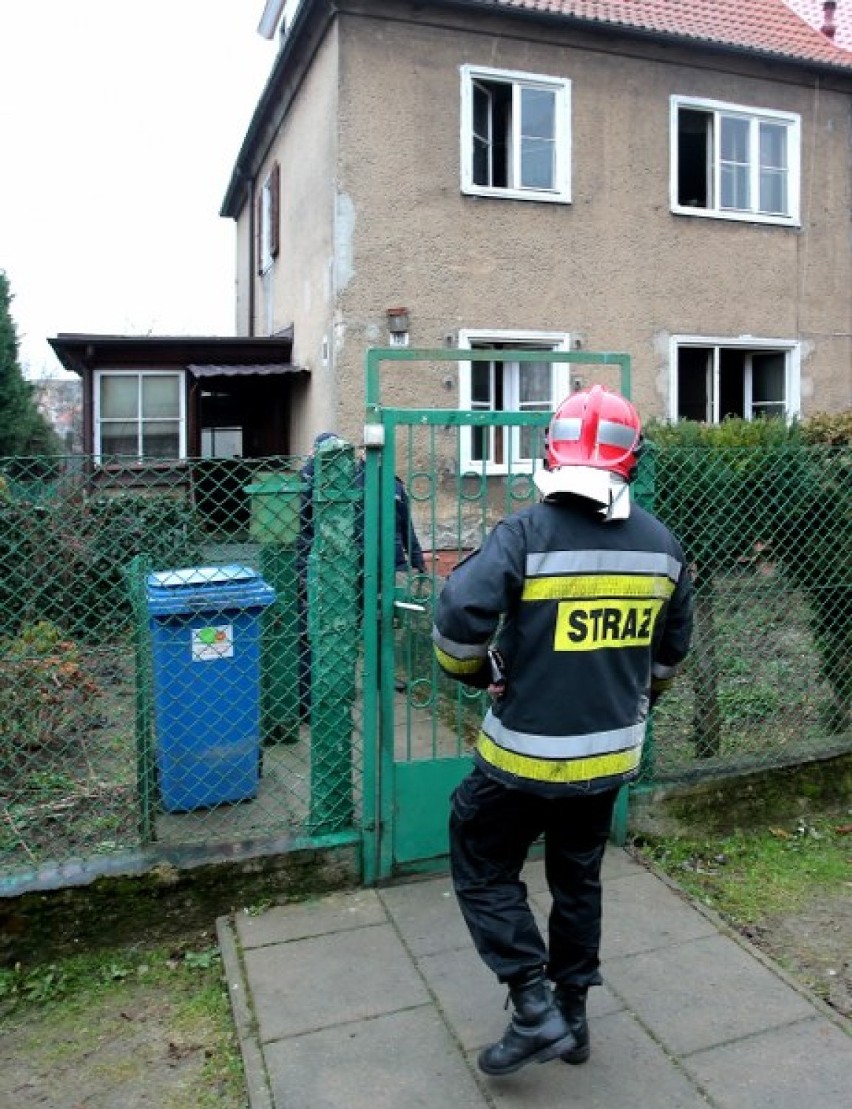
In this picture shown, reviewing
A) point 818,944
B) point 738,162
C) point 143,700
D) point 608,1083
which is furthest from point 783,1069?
point 738,162

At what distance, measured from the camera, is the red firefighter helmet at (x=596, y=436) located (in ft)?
7.43

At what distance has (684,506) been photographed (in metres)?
4.03

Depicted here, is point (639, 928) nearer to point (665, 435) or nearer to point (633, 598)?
point (633, 598)

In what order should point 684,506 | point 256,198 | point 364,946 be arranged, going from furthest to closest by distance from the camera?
point 256,198
point 684,506
point 364,946

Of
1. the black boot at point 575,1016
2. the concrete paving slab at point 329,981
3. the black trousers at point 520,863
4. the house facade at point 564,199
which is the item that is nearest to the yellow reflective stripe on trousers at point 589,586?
the black trousers at point 520,863

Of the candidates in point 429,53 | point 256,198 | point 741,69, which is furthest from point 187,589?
point 256,198

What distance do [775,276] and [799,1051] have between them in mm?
10444

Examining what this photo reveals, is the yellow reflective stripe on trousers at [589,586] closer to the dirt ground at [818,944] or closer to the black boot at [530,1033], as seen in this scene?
the black boot at [530,1033]

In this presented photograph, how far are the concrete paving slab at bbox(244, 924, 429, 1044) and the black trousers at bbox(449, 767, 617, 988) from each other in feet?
1.82

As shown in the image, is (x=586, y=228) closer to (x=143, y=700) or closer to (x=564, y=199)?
(x=564, y=199)

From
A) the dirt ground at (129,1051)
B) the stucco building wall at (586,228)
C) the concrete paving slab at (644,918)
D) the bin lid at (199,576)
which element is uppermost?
the stucco building wall at (586,228)

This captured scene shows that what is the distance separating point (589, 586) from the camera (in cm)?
223

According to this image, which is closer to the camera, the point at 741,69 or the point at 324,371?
the point at 324,371

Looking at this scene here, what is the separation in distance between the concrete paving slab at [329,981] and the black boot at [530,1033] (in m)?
0.47
